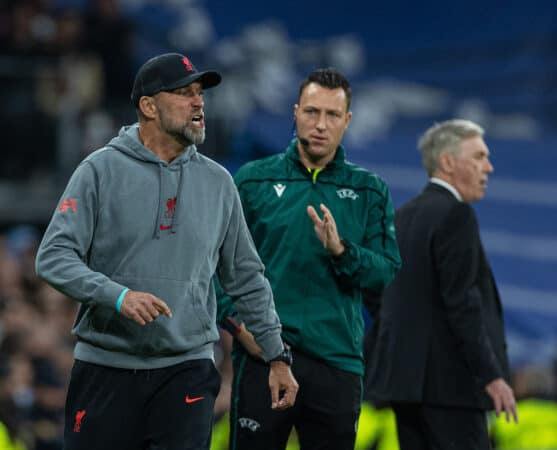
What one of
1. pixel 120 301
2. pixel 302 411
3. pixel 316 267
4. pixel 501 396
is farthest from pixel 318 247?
pixel 120 301

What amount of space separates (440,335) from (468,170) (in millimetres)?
756

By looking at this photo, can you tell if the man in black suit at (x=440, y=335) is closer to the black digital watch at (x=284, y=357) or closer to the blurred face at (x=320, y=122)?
the blurred face at (x=320, y=122)

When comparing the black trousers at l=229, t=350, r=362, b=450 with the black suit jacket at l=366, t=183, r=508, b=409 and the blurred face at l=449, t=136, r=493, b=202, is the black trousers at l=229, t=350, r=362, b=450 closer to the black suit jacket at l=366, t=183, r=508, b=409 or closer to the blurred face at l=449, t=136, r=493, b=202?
the black suit jacket at l=366, t=183, r=508, b=409

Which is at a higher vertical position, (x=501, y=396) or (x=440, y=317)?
(x=440, y=317)

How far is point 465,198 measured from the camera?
5430 mm

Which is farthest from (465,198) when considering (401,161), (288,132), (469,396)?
(401,161)

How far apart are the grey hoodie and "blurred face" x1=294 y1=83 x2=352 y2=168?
28.0 inches

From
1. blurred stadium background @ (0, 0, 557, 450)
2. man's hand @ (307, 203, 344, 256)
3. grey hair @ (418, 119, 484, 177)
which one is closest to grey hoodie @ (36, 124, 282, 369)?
man's hand @ (307, 203, 344, 256)

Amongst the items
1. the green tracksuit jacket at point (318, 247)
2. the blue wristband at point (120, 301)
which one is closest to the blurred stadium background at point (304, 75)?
the green tracksuit jacket at point (318, 247)

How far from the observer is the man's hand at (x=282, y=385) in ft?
13.9

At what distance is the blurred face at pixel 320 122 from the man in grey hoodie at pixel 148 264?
707 mm

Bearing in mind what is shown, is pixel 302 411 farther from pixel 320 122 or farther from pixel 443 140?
pixel 443 140

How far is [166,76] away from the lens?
406cm

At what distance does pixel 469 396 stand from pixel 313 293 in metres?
0.92
